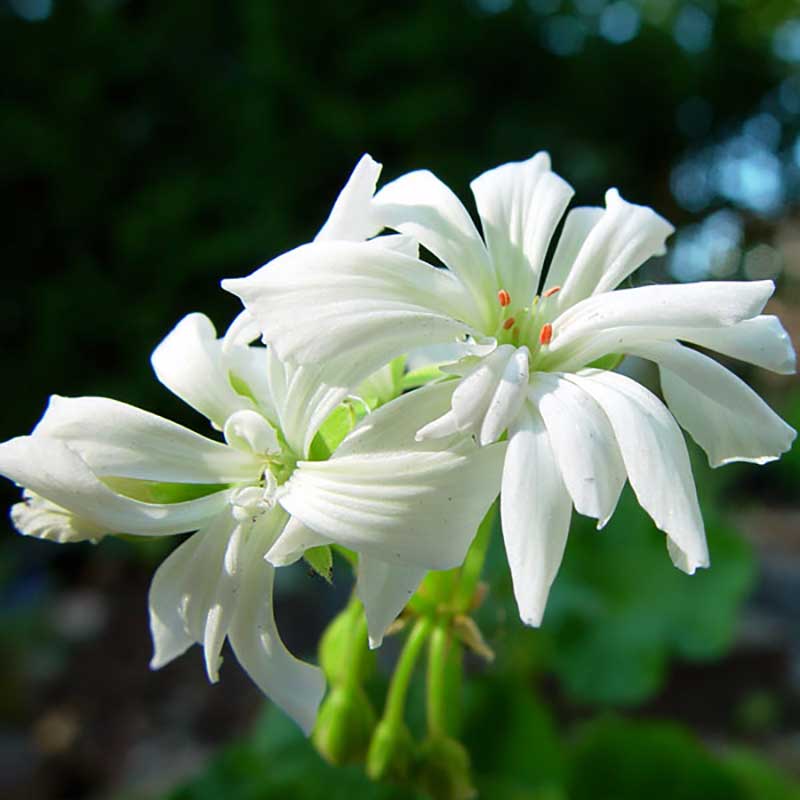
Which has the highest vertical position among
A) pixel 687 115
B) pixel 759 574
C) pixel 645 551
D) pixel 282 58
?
pixel 282 58

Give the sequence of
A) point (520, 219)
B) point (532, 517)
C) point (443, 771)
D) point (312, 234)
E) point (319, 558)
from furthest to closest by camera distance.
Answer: point (312, 234) < point (443, 771) < point (520, 219) < point (319, 558) < point (532, 517)

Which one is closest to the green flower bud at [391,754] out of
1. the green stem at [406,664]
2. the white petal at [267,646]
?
the green stem at [406,664]

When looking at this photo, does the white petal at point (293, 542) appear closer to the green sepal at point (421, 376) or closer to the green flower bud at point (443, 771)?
the green sepal at point (421, 376)

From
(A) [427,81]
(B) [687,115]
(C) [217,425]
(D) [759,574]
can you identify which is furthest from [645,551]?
(B) [687,115]

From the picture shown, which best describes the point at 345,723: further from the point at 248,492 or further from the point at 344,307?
the point at 344,307

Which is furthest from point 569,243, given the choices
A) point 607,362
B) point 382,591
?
point 382,591

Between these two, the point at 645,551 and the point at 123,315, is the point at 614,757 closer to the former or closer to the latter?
the point at 645,551
